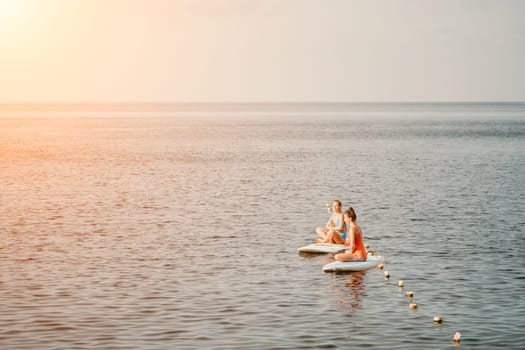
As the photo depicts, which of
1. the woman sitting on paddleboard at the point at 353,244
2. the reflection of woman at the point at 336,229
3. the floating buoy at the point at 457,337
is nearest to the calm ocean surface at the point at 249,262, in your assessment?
the floating buoy at the point at 457,337

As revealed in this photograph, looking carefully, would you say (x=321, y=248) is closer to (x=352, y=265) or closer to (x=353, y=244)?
(x=353, y=244)

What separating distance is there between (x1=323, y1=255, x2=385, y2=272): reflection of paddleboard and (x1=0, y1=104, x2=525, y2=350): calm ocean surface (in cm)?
22

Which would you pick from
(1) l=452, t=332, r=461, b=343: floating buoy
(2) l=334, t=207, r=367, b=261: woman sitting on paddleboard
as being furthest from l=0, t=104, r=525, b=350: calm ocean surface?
(2) l=334, t=207, r=367, b=261: woman sitting on paddleboard

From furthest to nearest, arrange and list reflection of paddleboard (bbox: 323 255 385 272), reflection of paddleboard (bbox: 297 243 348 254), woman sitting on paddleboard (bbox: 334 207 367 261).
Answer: reflection of paddleboard (bbox: 297 243 348 254) → woman sitting on paddleboard (bbox: 334 207 367 261) → reflection of paddleboard (bbox: 323 255 385 272)

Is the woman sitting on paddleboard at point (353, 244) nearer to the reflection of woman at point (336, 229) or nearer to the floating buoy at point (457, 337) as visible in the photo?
the reflection of woman at point (336, 229)

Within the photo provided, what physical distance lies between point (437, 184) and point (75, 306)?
35785mm

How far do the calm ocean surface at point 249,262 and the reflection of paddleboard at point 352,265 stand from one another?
0.22 metres

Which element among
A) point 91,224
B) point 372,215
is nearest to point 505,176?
point 372,215

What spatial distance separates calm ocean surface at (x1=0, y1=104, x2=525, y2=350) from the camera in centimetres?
1998

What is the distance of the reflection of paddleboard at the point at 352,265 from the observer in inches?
1025

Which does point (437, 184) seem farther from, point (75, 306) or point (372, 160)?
point (75, 306)

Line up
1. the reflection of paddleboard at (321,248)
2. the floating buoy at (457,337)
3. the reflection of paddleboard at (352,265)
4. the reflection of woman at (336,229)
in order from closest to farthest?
the floating buoy at (457,337) → the reflection of paddleboard at (352,265) → the reflection of paddleboard at (321,248) → the reflection of woman at (336,229)

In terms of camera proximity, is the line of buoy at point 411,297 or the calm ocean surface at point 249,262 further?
the calm ocean surface at point 249,262

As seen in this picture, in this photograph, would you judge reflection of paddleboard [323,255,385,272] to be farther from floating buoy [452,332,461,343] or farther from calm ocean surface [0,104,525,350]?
floating buoy [452,332,461,343]
